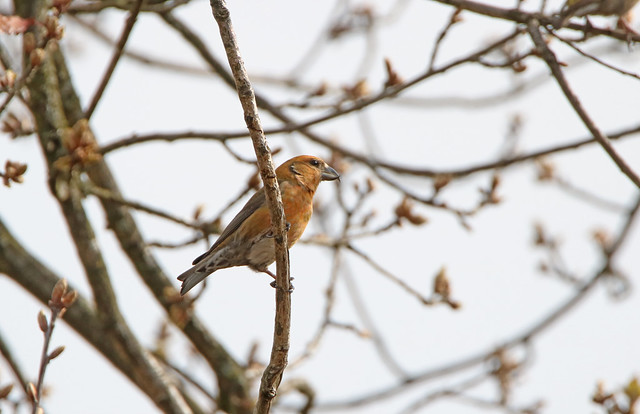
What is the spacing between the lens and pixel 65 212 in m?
5.88

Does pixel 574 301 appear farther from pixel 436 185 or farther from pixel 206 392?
pixel 206 392

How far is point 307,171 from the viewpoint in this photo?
619 centimetres

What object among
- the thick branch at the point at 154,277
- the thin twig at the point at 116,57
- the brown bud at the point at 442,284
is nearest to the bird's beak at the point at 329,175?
the brown bud at the point at 442,284

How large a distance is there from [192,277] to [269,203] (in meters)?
1.91

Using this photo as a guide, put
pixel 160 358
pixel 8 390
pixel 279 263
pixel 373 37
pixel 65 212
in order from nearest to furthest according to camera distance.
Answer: pixel 8 390 < pixel 279 263 < pixel 65 212 < pixel 160 358 < pixel 373 37

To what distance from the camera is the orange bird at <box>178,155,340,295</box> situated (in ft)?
18.1

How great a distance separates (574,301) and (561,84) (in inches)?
144

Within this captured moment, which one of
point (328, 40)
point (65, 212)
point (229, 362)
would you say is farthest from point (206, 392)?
point (328, 40)

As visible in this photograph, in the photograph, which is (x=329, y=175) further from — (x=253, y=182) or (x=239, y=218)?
(x=253, y=182)

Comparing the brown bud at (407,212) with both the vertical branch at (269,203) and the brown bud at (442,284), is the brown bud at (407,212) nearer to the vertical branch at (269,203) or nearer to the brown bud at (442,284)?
the brown bud at (442,284)

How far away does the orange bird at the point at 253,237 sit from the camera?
550 centimetres

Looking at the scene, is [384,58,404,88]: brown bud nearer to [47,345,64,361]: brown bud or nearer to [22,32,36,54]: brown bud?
[22,32,36,54]: brown bud

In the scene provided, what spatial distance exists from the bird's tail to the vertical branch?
1.49 m

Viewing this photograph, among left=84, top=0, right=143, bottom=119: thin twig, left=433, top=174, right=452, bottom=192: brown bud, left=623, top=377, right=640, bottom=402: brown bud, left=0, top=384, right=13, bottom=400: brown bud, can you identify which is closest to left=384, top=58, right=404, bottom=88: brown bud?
left=433, top=174, right=452, bottom=192: brown bud
